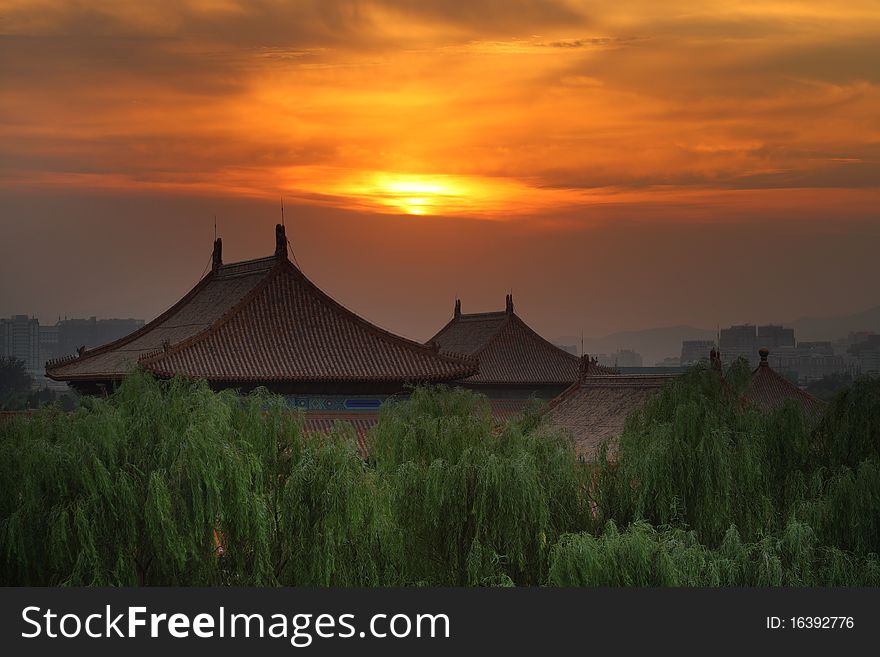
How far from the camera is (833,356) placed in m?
62.8

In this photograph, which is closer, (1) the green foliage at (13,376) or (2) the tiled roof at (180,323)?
(2) the tiled roof at (180,323)

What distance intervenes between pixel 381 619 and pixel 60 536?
10.6 feet

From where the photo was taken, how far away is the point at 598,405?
96.8 feet

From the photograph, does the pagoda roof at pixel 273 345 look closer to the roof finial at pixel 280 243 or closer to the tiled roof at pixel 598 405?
the roof finial at pixel 280 243

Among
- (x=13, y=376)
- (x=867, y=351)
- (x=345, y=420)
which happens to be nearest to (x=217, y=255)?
(x=345, y=420)

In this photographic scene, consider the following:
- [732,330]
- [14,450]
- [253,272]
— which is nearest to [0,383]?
[732,330]

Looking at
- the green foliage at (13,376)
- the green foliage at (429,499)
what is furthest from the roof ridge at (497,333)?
the green foliage at (13,376)

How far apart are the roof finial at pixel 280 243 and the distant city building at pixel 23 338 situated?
65535mm

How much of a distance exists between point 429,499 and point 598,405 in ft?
51.6

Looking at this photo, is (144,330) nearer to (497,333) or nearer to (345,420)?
(345,420)

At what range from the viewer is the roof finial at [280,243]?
27.1m

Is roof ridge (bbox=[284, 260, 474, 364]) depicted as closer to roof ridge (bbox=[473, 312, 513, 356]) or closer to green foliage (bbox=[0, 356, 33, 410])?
roof ridge (bbox=[473, 312, 513, 356])

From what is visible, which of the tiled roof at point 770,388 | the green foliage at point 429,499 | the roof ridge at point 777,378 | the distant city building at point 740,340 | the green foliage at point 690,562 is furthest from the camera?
the distant city building at point 740,340

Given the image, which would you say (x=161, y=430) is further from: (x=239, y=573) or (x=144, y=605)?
(x=144, y=605)
